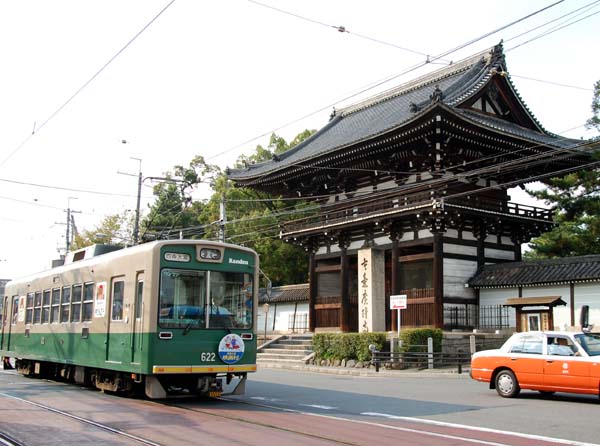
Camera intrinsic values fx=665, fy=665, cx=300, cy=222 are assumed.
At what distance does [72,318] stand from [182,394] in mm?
4126

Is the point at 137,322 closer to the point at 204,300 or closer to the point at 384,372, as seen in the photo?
the point at 204,300

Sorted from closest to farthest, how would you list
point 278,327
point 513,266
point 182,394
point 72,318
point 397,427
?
point 397,427, point 182,394, point 72,318, point 513,266, point 278,327

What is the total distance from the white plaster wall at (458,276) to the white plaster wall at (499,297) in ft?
1.53

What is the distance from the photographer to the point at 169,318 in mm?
12641

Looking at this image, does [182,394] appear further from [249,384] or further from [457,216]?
[457,216]

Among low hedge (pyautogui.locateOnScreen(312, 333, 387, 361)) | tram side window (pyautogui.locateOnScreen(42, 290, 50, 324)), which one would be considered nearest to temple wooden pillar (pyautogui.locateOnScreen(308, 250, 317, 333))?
low hedge (pyautogui.locateOnScreen(312, 333, 387, 361))

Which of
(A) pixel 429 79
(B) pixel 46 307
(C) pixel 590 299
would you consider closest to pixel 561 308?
(C) pixel 590 299

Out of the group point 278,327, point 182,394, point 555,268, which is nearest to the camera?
point 182,394

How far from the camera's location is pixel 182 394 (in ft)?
45.7

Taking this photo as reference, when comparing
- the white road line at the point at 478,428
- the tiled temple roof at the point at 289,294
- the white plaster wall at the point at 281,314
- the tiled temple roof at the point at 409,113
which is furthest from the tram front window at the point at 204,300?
the white plaster wall at the point at 281,314

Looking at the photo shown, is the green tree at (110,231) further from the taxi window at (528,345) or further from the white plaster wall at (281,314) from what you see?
the taxi window at (528,345)

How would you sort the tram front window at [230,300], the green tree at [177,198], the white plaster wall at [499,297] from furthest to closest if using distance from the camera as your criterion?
the green tree at [177,198] < the white plaster wall at [499,297] < the tram front window at [230,300]

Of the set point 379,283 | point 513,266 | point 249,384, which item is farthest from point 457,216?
point 249,384

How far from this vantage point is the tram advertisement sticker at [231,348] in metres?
13.0
